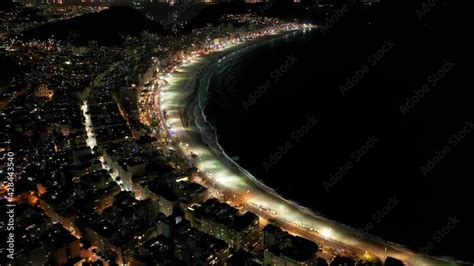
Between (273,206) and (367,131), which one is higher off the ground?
(273,206)

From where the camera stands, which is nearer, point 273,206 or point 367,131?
point 273,206

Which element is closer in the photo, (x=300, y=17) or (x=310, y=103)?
(x=310, y=103)

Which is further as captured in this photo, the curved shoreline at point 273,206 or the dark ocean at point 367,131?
the dark ocean at point 367,131

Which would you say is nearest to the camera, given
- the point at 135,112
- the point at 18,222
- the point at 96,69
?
the point at 18,222

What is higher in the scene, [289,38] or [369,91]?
[369,91]

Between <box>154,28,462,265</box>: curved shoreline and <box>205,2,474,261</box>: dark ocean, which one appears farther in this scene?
<box>205,2,474,261</box>: dark ocean

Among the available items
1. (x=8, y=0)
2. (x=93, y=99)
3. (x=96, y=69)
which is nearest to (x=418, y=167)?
(x=93, y=99)

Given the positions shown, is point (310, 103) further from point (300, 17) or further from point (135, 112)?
point (300, 17)

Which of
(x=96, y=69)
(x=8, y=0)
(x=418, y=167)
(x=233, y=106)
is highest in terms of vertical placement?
(x=418, y=167)
